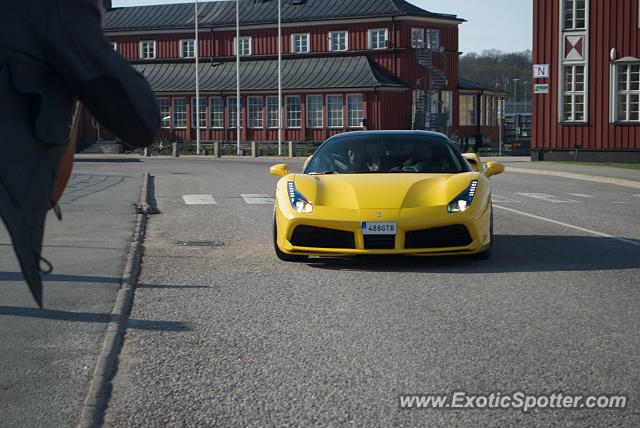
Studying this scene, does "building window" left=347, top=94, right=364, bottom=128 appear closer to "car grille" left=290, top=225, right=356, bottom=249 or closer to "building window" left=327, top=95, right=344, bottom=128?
"building window" left=327, top=95, right=344, bottom=128

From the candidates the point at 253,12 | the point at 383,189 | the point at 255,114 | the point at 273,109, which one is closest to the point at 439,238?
the point at 383,189

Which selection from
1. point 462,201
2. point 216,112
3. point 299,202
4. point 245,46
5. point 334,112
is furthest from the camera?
point 245,46

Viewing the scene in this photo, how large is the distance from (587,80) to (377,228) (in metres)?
33.3

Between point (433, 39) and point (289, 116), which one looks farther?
point (433, 39)

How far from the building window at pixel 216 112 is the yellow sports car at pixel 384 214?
58.7 metres

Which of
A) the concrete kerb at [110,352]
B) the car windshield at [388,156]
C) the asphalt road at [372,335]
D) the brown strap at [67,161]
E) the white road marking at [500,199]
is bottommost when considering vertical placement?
the white road marking at [500,199]

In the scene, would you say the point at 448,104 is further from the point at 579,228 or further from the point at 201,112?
the point at 579,228

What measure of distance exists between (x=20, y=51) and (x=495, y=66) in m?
146

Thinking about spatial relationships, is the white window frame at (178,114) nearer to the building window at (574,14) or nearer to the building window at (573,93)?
the building window at (573,93)

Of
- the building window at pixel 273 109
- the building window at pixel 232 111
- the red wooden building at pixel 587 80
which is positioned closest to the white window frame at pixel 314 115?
the building window at pixel 273 109

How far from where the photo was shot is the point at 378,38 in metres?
67.8

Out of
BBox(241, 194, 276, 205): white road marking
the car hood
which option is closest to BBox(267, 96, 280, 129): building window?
BBox(241, 194, 276, 205): white road marking

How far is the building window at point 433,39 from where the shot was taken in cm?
6875

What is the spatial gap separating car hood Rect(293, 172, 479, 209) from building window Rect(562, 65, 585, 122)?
105 ft
